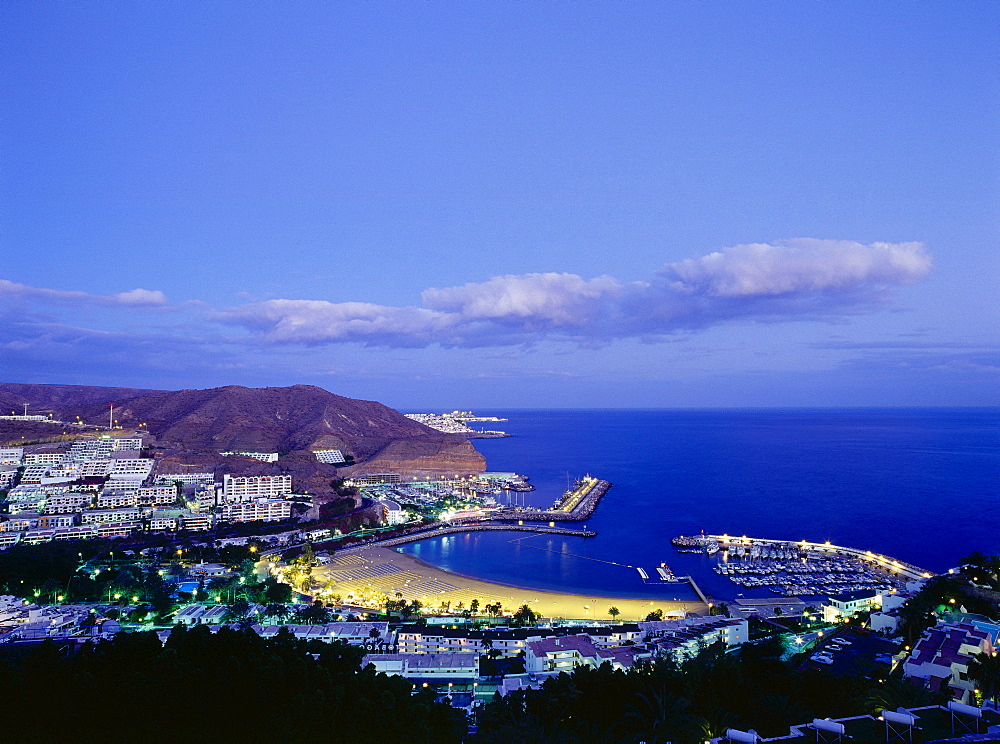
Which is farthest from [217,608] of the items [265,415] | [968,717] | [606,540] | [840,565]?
[265,415]

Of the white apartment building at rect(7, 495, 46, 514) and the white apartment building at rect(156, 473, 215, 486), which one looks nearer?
the white apartment building at rect(7, 495, 46, 514)

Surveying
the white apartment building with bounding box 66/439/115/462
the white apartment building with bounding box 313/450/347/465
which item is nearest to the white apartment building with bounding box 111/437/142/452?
the white apartment building with bounding box 66/439/115/462

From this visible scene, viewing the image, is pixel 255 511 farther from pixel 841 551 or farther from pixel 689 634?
pixel 841 551

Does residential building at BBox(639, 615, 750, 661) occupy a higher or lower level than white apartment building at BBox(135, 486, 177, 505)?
lower

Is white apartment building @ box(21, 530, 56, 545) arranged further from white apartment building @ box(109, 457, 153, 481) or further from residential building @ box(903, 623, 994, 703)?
residential building @ box(903, 623, 994, 703)

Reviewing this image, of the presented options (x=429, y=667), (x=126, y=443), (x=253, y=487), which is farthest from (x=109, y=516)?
(x=429, y=667)

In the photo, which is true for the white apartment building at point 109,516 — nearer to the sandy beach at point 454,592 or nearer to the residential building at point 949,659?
the sandy beach at point 454,592

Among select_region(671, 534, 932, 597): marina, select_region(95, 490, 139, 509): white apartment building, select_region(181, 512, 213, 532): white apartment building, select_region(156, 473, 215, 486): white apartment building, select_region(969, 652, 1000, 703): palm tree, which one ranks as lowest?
select_region(671, 534, 932, 597): marina
